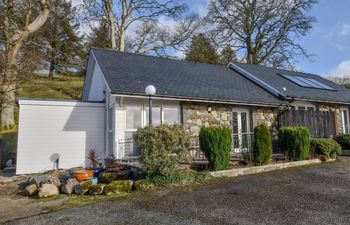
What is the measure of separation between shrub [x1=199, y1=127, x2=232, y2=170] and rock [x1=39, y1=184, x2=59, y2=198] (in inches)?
170

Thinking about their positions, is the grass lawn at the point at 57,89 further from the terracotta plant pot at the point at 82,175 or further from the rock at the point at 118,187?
the rock at the point at 118,187

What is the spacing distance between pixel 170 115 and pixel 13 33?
1095 cm

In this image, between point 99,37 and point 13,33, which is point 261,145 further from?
point 99,37

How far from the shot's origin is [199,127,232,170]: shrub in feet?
25.4

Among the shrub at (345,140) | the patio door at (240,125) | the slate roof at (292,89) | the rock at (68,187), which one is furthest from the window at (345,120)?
the rock at (68,187)

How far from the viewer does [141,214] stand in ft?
15.4

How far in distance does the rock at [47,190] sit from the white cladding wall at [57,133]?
133 inches

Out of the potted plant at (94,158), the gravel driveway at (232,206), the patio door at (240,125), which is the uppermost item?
the patio door at (240,125)

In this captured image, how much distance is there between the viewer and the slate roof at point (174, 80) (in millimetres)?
9844

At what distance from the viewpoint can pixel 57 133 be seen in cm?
986

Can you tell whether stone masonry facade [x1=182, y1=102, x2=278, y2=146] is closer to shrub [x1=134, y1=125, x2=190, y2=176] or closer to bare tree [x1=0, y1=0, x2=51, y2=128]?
shrub [x1=134, y1=125, x2=190, y2=176]

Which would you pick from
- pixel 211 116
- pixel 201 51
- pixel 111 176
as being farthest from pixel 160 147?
pixel 201 51

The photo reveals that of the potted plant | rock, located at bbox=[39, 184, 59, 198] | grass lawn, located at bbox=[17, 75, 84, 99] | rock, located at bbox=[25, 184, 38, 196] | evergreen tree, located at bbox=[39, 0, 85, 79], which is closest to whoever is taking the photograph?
rock, located at bbox=[39, 184, 59, 198]

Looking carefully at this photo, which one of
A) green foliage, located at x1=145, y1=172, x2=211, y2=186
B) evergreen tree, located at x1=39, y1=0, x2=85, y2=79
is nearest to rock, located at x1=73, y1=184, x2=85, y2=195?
green foliage, located at x1=145, y1=172, x2=211, y2=186
